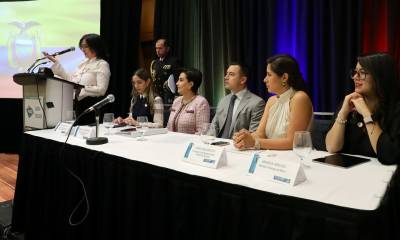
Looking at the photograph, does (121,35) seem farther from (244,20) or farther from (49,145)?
(49,145)

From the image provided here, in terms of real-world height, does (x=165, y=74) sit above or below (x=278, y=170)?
above

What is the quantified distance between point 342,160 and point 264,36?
8.93 ft

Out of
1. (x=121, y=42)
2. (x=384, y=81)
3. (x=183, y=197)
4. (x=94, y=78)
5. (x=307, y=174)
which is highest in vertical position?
(x=121, y=42)

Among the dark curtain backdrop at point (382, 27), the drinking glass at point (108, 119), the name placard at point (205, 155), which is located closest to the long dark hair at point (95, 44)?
the drinking glass at point (108, 119)

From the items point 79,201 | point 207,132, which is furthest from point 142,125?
point 207,132

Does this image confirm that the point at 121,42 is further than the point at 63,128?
Yes

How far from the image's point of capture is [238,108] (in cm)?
236

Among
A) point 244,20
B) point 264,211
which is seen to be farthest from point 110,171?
point 244,20

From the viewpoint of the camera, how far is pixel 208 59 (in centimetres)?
446

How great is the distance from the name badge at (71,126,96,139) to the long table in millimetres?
63

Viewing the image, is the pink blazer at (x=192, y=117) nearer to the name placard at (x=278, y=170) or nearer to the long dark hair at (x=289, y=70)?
the long dark hair at (x=289, y=70)

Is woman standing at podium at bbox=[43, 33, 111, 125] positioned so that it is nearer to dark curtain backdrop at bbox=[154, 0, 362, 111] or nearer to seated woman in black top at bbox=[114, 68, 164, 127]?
seated woman in black top at bbox=[114, 68, 164, 127]

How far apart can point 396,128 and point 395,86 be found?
0.22 m

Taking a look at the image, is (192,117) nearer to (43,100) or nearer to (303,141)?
(43,100)
